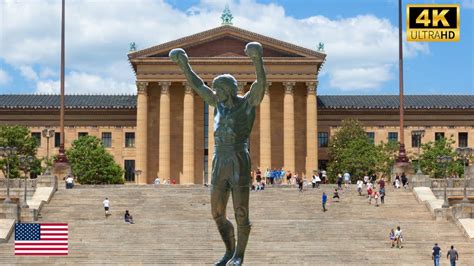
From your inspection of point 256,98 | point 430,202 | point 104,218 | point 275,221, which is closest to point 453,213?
point 430,202

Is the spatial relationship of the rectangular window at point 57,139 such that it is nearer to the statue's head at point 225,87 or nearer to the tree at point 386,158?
the tree at point 386,158

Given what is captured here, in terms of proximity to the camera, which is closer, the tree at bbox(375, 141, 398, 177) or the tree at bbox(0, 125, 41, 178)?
the tree at bbox(375, 141, 398, 177)

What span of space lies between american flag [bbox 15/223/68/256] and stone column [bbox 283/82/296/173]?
60.3 metres

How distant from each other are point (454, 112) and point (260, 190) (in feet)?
167

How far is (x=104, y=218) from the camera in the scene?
184 ft

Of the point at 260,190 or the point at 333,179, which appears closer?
the point at 260,190

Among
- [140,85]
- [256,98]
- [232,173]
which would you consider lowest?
[232,173]

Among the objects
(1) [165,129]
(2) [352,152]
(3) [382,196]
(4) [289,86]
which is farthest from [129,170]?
(3) [382,196]

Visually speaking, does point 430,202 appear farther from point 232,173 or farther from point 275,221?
point 232,173

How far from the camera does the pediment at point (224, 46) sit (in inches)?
3792

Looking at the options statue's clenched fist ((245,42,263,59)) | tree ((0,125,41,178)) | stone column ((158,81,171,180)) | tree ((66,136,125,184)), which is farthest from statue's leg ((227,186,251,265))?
stone column ((158,81,171,180))

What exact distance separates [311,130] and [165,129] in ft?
50.0

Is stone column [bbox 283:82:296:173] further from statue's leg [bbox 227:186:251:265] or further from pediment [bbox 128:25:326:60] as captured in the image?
statue's leg [bbox 227:186:251:265]

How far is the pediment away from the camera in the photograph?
96312 mm
